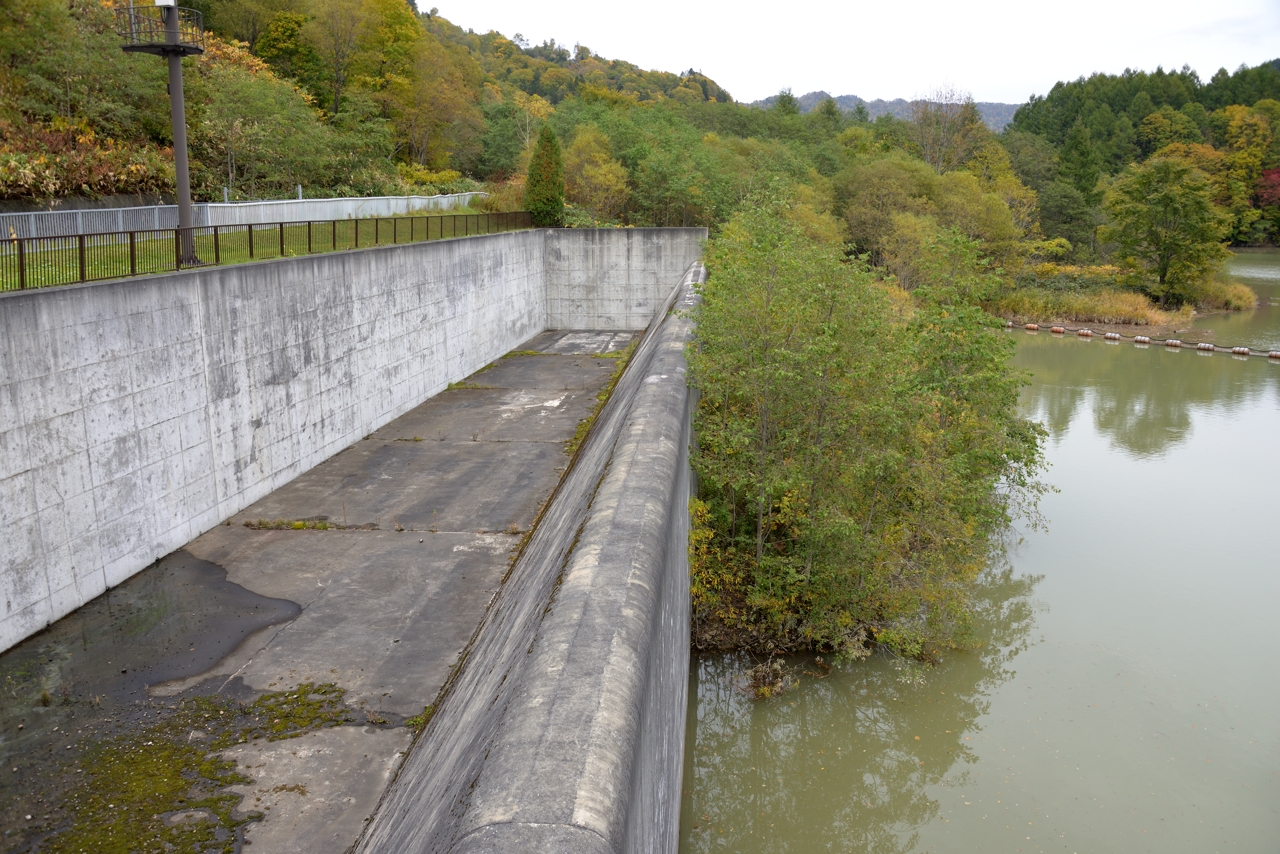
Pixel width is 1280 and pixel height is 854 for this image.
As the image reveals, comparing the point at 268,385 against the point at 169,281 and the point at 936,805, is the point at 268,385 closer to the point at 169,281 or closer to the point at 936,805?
the point at 169,281

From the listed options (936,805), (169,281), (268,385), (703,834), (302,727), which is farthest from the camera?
(268,385)

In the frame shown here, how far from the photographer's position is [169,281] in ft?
38.8

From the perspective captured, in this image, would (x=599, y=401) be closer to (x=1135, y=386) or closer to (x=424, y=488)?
(x=424, y=488)

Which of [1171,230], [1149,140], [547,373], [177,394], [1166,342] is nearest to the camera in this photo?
[177,394]

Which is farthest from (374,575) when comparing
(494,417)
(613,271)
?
(613,271)

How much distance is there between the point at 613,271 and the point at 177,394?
72.7 feet

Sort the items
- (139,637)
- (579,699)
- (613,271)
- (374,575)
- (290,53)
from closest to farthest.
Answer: (579,699), (139,637), (374,575), (613,271), (290,53)

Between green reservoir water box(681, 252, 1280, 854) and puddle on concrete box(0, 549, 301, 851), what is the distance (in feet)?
17.9

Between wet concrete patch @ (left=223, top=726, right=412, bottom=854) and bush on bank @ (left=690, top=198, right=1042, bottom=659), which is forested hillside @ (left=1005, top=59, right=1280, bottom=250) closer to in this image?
bush on bank @ (left=690, top=198, right=1042, bottom=659)

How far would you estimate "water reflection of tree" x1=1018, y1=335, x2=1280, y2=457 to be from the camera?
2700cm

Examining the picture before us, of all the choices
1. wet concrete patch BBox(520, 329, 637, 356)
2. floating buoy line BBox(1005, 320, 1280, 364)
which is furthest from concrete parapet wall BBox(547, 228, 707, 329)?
floating buoy line BBox(1005, 320, 1280, 364)

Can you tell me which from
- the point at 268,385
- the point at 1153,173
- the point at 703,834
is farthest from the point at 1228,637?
the point at 1153,173

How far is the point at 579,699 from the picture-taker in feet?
15.3

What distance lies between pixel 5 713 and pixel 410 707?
359 centimetres
